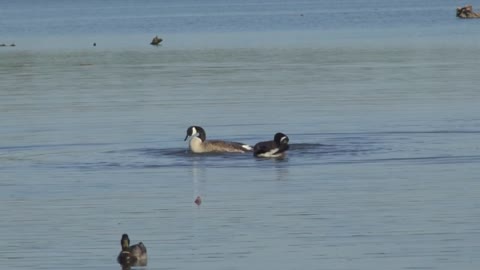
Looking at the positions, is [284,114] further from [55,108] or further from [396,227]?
[396,227]

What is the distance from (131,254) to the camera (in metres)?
16.7

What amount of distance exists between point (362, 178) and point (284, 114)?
1076cm

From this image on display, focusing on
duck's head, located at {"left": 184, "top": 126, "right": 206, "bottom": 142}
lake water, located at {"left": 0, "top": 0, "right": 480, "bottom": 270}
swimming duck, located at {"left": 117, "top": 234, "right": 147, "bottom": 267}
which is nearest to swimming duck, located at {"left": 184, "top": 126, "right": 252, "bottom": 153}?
duck's head, located at {"left": 184, "top": 126, "right": 206, "bottom": 142}

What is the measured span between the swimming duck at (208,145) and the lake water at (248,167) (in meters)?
0.22

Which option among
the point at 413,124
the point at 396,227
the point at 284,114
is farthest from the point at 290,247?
the point at 284,114

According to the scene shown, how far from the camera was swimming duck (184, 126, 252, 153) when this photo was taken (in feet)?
87.0

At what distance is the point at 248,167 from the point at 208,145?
5.77ft

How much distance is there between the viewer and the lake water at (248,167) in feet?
57.8

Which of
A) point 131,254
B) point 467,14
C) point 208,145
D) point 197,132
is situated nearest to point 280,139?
point 208,145

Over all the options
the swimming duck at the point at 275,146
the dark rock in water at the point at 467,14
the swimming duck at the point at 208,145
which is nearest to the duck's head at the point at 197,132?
the swimming duck at the point at 208,145

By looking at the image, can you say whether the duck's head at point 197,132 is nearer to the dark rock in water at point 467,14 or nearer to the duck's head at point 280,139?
the duck's head at point 280,139

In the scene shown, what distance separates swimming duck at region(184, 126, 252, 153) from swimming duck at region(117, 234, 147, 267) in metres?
9.38

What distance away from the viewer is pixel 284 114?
1324 inches

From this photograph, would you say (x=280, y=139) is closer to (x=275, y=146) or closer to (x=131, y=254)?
(x=275, y=146)
